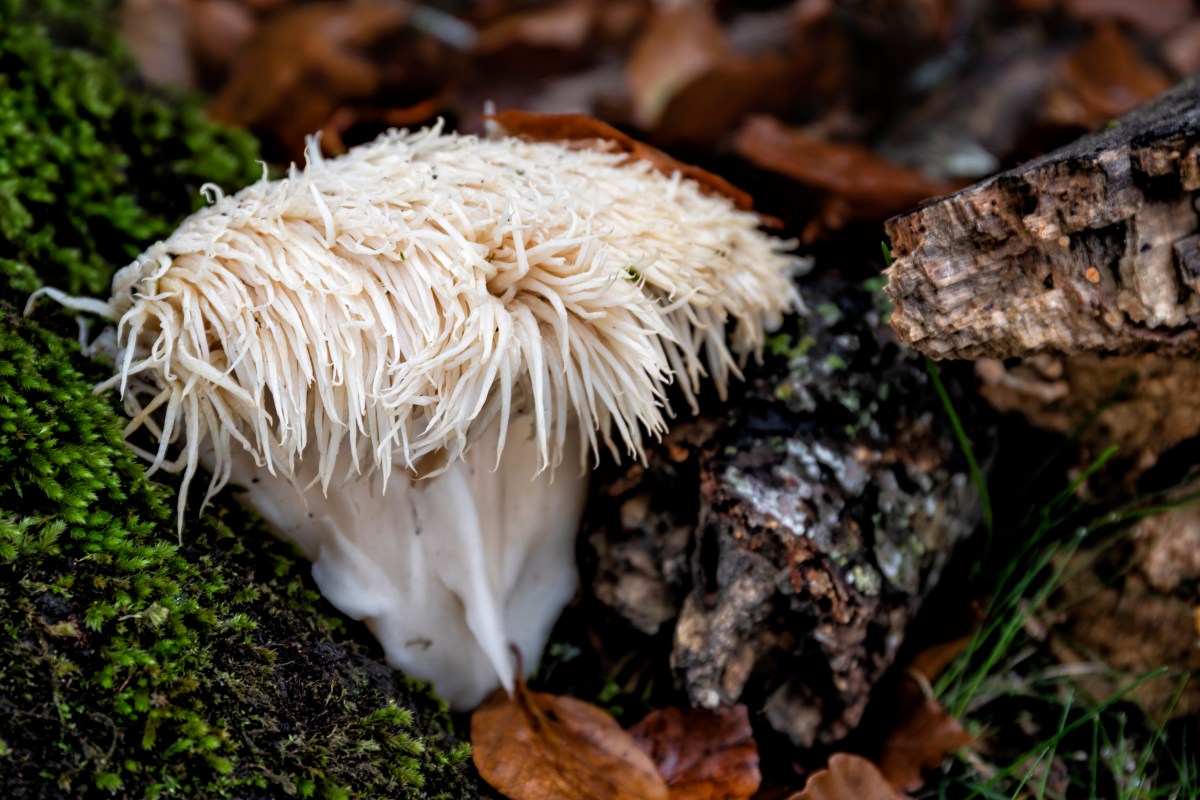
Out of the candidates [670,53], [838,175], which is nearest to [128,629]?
[838,175]

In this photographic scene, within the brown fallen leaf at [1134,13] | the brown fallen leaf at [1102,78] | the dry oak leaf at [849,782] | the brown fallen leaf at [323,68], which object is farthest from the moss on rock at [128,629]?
the brown fallen leaf at [1134,13]

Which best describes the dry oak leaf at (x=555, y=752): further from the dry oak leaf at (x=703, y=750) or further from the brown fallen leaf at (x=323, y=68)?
the brown fallen leaf at (x=323, y=68)

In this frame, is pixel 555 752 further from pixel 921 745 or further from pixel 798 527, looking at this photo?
pixel 921 745

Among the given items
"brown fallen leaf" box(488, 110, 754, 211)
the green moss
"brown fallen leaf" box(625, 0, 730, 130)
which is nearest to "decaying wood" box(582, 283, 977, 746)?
"brown fallen leaf" box(488, 110, 754, 211)

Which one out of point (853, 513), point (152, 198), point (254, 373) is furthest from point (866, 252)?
point (152, 198)

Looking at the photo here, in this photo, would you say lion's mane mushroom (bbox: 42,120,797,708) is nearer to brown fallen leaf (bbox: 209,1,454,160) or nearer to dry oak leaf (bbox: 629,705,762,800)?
dry oak leaf (bbox: 629,705,762,800)

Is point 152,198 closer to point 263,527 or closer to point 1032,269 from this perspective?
point 263,527
